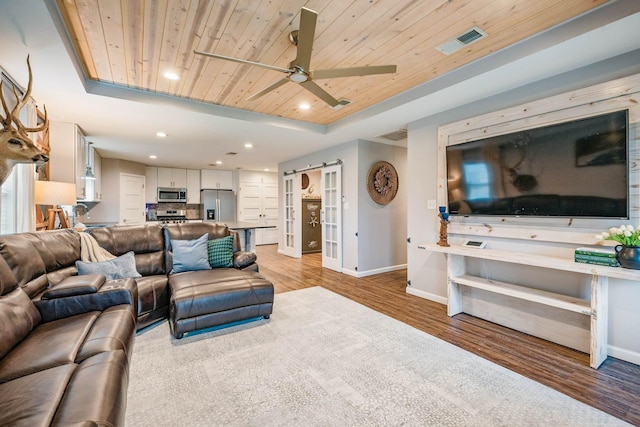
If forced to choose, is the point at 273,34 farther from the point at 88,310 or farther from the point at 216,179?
the point at 216,179

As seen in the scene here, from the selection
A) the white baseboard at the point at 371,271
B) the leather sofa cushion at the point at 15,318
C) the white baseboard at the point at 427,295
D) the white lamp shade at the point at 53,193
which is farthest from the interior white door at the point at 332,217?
the leather sofa cushion at the point at 15,318

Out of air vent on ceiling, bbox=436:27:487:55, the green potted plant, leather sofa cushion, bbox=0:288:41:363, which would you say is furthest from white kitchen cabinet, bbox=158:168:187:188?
the green potted plant

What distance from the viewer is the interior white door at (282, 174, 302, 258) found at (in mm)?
6497

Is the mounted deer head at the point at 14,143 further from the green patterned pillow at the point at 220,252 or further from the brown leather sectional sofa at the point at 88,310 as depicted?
the green patterned pillow at the point at 220,252

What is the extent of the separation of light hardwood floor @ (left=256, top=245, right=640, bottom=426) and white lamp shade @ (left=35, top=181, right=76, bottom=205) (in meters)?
2.70

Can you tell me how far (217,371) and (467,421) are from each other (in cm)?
165

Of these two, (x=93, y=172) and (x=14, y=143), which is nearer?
(x=14, y=143)

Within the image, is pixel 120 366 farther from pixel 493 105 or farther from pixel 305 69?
pixel 493 105

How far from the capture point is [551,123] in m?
2.47

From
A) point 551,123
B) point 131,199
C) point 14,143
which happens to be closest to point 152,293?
point 14,143

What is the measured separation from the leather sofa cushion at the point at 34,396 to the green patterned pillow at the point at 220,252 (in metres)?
Answer: 2.14

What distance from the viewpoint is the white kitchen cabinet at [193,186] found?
793cm

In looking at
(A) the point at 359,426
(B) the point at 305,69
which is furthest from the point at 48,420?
(B) the point at 305,69

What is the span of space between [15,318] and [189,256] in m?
1.72
